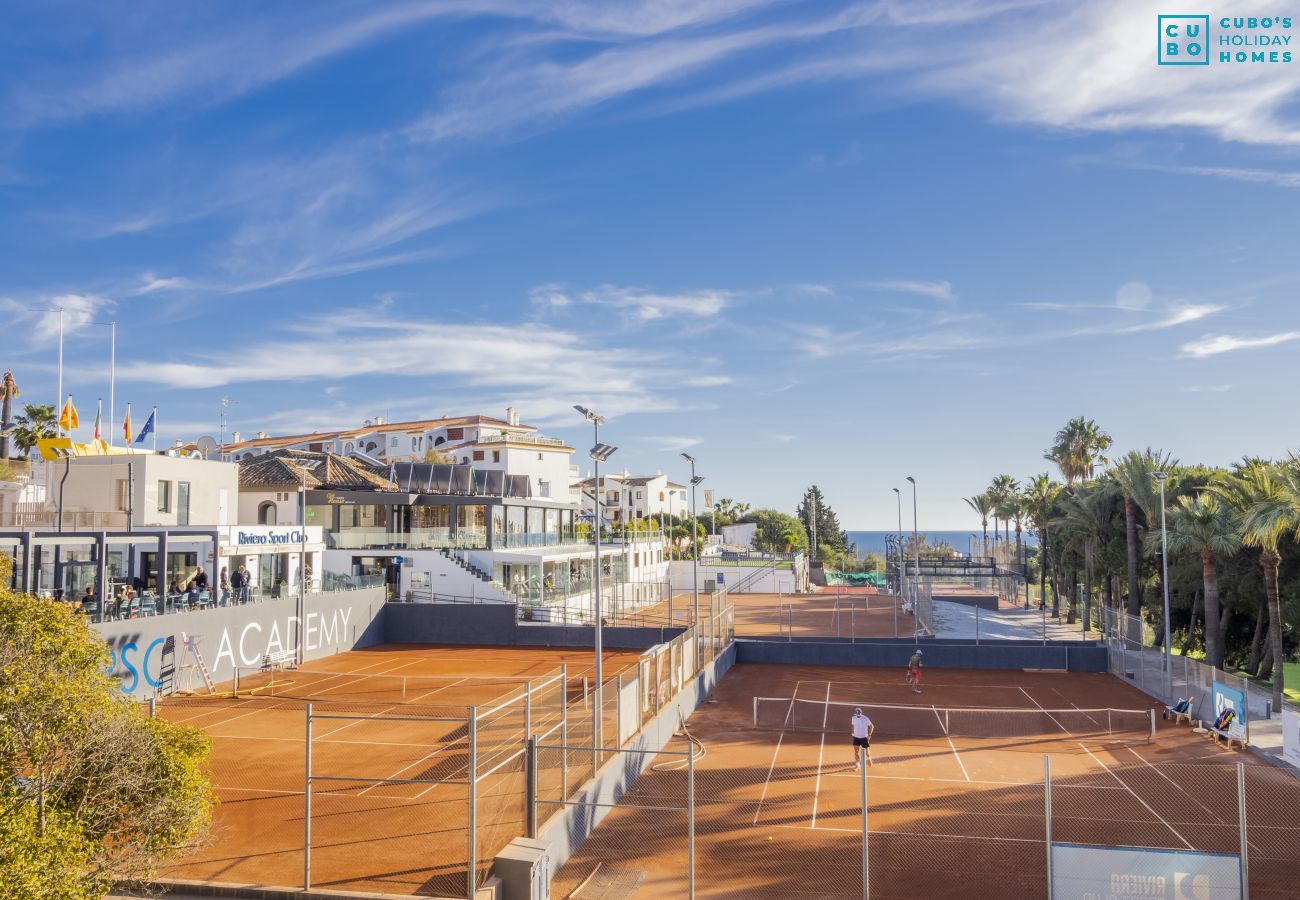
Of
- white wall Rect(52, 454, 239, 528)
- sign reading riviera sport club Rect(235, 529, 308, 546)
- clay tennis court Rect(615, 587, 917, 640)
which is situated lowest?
clay tennis court Rect(615, 587, 917, 640)

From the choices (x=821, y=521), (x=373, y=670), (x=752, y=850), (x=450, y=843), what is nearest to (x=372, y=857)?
(x=450, y=843)

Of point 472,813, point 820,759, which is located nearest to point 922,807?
point 820,759

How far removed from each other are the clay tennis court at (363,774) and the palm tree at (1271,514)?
70.0 ft

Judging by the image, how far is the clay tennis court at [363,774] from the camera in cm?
1426

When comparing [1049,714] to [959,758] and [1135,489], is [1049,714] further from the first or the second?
[1135,489]

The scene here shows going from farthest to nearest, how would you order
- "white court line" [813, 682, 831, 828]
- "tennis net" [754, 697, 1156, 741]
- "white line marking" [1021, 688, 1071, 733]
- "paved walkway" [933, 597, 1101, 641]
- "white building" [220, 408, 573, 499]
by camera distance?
"white building" [220, 408, 573, 499], "paved walkway" [933, 597, 1101, 641], "white line marking" [1021, 688, 1071, 733], "tennis net" [754, 697, 1156, 741], "white court line" [813, 682, 831, 828]

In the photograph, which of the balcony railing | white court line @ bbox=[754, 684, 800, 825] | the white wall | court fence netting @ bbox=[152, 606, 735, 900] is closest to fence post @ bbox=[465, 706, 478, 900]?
court fence netting @ bbox=[152, 606, 735, 900]

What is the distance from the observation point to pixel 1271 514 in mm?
27406

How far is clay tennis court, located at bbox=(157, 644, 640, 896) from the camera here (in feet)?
46.8

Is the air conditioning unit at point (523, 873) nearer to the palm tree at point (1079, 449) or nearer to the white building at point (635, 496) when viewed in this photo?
the palm tree at point (1079, 449)

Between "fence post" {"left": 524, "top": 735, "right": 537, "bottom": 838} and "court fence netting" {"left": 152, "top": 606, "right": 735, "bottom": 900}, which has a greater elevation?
"fence post" {"left": 524, "top": 735, "right": 537, "bottom": 838}

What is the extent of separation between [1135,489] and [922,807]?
29.3 m

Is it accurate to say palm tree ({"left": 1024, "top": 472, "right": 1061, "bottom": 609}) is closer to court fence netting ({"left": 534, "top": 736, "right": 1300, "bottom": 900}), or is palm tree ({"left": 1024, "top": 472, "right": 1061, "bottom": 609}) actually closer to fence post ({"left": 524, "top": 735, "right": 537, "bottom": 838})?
court fence netting ({"left": 534, "top": 736, "right": 1300, "bottom": 900})

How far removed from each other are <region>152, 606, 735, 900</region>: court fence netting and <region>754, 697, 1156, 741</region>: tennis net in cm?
338
